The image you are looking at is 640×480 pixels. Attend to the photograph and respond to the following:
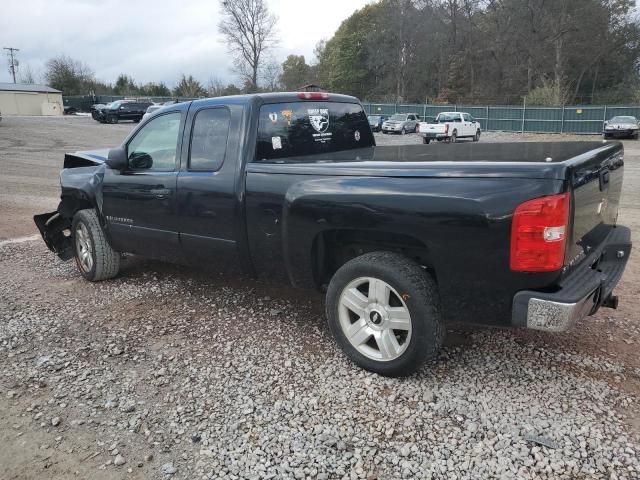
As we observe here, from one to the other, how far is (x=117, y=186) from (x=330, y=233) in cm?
241

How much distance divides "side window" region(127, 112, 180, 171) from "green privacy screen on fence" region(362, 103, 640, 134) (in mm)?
36221

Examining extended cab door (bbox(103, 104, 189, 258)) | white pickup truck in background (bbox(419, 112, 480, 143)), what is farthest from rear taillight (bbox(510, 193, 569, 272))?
white pickup truck in background (bbox(419, 112, 480, 143))

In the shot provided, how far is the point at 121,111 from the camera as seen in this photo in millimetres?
39219

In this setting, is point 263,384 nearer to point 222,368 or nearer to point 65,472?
point 222,368

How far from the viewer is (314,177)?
3.47 metres

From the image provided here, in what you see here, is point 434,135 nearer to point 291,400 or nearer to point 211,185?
point 211,185

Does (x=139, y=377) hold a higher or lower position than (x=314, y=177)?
lower

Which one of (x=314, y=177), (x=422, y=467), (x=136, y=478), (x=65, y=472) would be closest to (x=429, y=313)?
(x=422, y=467)

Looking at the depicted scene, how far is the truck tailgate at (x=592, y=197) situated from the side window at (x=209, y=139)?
248 cm

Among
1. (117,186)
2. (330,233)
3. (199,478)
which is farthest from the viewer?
(117,186)

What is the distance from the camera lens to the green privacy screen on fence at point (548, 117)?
113 ft

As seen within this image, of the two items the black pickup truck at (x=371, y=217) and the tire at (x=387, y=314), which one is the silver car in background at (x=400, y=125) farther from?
the tire at (x=387, y=314)

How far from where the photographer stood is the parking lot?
2.67 metres

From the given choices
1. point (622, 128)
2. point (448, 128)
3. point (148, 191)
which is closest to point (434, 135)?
point (448, 128)
